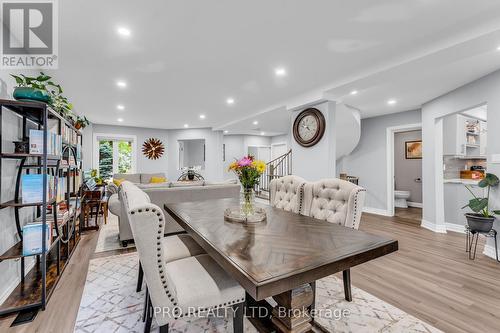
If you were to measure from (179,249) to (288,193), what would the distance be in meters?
1.29

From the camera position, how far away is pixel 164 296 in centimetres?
116

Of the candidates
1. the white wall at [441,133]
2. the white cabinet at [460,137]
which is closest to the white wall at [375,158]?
the white cabinet at [460,137]

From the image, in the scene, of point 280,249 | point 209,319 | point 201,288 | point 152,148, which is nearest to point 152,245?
point 201,288

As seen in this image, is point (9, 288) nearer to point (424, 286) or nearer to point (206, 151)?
point (424, 286)

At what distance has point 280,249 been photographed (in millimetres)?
1198

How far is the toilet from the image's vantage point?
21.0 feet

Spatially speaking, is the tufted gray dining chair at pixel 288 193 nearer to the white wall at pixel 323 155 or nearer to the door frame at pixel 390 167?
the white wall at pixel 323 155

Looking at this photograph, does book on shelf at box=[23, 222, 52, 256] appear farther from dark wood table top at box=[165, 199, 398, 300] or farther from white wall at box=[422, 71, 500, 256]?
white wall at box=[422, 71, 500, 256]

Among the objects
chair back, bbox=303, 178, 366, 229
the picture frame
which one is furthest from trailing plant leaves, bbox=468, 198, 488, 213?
the picture frame

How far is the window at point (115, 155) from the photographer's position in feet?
24.3

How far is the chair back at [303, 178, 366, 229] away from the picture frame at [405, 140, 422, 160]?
6.06 m

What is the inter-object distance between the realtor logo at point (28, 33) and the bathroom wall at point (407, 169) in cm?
815

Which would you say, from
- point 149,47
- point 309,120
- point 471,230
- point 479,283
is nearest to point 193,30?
point 149,47

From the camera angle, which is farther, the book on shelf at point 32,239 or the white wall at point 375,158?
the white wall at point 375,158
